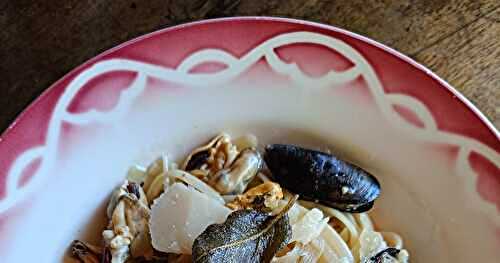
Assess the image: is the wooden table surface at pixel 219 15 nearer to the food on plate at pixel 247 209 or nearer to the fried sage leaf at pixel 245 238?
the food on plate at pixel 247 209

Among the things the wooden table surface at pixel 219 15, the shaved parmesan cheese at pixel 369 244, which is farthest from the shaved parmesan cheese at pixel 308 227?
the wooden table surface at pixel 219 15

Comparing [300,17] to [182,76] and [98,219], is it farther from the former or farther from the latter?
[98,219]

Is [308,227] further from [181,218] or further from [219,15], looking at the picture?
[219,15]

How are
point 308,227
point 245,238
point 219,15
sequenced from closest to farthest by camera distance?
point 245,238 → point 308,227 → point 219,15

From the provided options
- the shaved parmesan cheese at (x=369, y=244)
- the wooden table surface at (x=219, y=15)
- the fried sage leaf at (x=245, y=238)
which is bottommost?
the fried sage leaf at (x=245, y=238)

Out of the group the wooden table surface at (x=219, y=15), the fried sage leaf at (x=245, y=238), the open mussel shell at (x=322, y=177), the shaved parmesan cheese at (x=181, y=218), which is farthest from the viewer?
the wooden table surface at (x=219, y=15)

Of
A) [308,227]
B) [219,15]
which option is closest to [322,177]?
[308,227]
